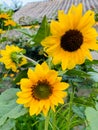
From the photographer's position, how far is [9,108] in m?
0.94

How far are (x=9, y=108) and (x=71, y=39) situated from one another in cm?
23

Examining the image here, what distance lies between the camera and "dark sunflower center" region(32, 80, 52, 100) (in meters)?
0.86

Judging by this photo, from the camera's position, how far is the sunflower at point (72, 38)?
2.54 feet

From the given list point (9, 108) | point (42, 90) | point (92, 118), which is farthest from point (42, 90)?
point (92, 118)

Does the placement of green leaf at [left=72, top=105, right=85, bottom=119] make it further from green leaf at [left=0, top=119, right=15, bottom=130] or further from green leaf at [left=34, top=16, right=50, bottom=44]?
green leaf at [left=34, top=16, right=50, bottom=44]

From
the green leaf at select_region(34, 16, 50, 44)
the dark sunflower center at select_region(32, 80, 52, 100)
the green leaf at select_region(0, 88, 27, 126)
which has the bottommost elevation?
the green leaf at select_region(0, 88, 27, 126)

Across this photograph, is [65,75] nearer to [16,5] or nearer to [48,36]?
[48,36]

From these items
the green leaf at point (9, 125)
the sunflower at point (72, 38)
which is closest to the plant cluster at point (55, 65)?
the sunflower at point (72, 38)

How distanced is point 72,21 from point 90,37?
0.14 ft

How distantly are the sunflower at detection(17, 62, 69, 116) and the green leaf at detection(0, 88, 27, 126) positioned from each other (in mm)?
39

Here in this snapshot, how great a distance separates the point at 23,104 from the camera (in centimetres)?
91

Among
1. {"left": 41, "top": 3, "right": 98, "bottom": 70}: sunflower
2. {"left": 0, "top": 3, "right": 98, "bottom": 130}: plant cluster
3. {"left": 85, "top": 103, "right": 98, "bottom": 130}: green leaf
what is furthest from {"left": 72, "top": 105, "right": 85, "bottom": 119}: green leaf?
{"left": 85, "top": 103, "right": 98, "bottom": 130}: green leaf

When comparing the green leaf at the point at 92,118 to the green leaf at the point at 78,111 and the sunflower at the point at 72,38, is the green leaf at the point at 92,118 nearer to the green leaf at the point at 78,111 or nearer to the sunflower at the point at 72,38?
the sunflower at the point at 72,38

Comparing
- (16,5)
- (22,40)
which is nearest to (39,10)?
(22,40)
